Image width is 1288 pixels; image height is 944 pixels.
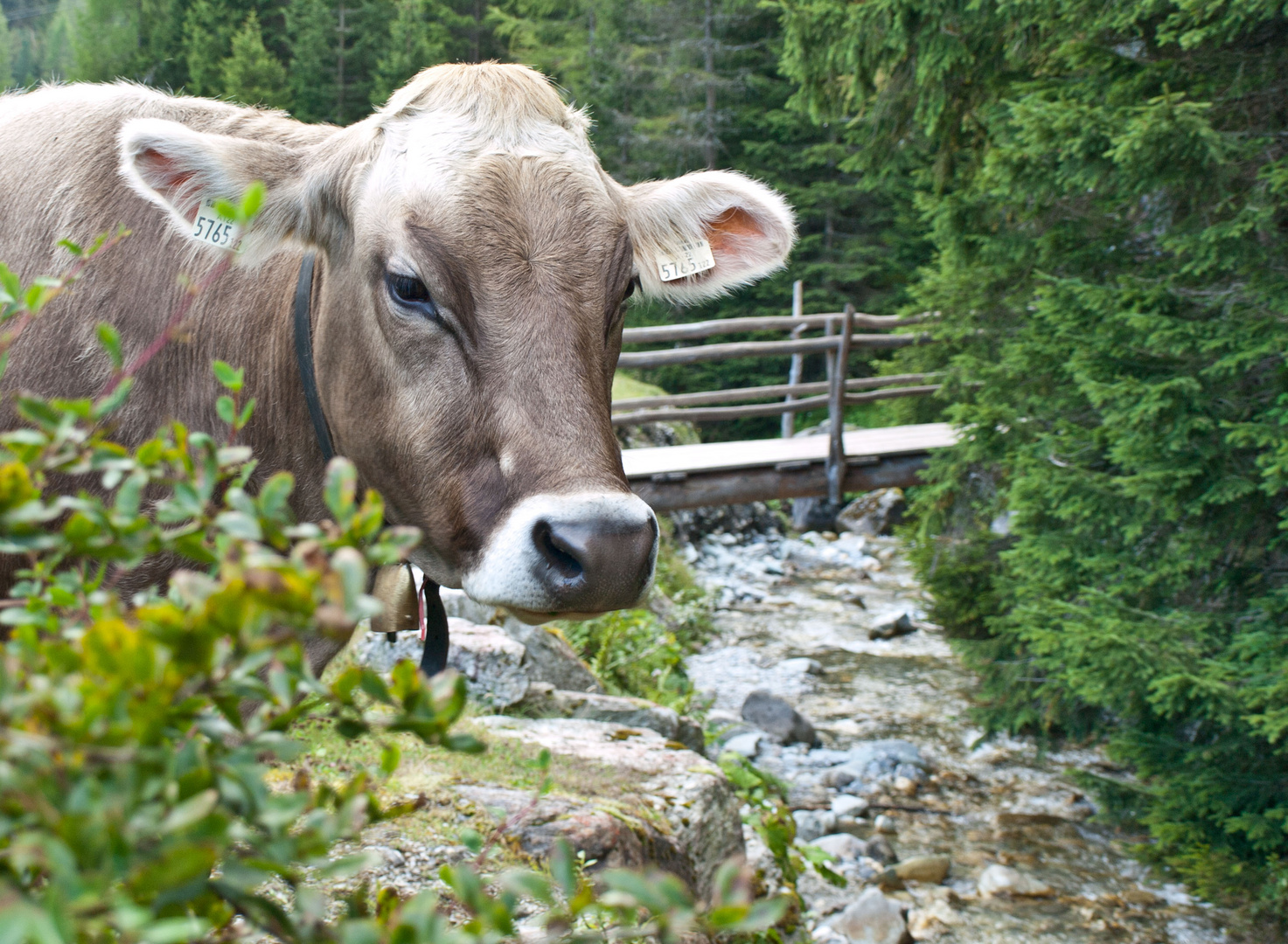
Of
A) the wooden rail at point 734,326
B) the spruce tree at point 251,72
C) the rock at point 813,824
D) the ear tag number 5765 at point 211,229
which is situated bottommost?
the rock at point 813,824

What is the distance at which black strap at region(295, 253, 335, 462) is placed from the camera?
2.10 metres

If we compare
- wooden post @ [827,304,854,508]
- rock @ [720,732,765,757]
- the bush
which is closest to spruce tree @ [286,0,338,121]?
wooden post @ [827,304,854,508]

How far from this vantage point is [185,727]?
0.56 m

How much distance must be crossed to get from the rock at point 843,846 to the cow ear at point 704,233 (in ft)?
10.9

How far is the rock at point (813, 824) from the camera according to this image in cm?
521

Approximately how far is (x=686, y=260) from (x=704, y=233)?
0.11 meters

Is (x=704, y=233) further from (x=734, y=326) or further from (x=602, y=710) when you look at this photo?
(x=734, y=326)

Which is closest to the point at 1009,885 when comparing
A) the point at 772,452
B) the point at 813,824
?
the point at 813,824

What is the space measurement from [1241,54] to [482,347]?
4.14 meters

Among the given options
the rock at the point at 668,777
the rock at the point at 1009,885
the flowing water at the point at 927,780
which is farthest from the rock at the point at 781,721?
the rock at the point at 668,777

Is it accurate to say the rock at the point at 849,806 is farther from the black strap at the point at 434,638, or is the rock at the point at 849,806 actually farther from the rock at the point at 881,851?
the black strap at the point at 434,638

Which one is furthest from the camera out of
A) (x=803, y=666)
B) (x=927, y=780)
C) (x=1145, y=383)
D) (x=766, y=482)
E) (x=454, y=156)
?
(x=766, y=482)

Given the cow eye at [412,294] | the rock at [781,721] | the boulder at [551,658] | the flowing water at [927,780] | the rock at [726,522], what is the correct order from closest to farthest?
the cow eye at [412,294]
the flowing water at [927,780]
the boulder at [551,658]
the rock at [781,721]
the rock at [726,522]

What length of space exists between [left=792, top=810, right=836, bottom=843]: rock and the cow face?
391cm
